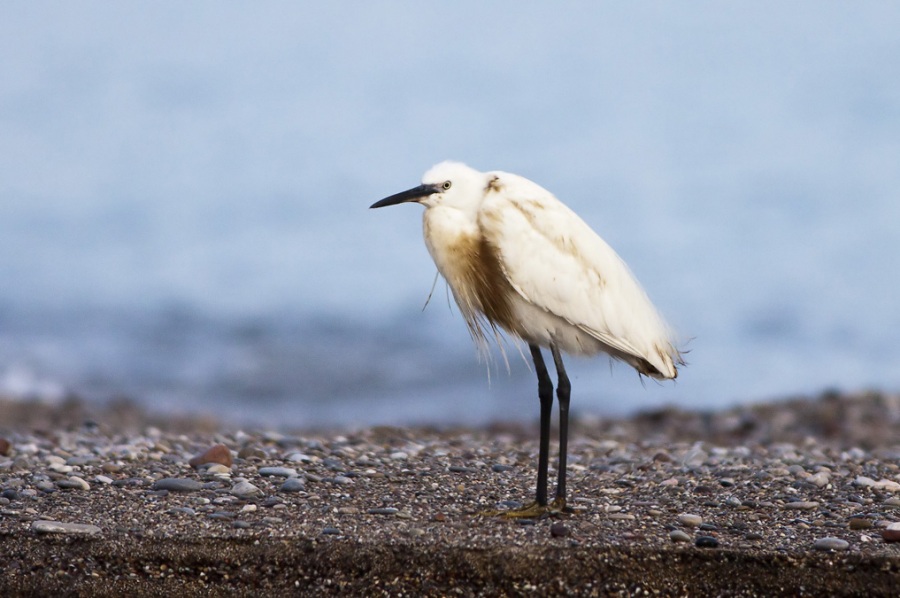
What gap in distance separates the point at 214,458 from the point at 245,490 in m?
0.93

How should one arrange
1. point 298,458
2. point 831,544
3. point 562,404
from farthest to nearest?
point 298,458 < point 562,404 < point 831,544

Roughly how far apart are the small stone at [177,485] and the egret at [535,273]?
196 centimetres

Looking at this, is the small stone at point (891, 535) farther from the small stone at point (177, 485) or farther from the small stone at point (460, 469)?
the small stone at point (177, 485)

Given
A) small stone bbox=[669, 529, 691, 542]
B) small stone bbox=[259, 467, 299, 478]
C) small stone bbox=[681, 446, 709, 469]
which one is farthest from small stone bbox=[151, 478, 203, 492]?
small stone bbox=[681, 446, 709, 469]

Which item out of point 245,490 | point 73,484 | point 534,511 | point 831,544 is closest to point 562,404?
point 534,511

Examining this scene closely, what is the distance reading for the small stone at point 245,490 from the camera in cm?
610

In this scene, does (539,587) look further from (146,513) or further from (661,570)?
(146,513)

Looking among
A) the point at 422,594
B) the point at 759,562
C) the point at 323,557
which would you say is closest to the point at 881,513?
the point at 759,562

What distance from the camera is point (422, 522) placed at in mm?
5516

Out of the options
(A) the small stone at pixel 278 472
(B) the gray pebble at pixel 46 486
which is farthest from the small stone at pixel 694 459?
(B) the gray pebble at pixel 46 486

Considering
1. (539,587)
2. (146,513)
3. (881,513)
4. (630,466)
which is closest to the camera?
(539,587)

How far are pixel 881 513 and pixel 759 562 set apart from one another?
144cm

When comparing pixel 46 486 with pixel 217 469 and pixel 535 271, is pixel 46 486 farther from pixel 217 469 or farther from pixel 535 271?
pixel 535 271

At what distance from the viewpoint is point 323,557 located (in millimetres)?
5059
